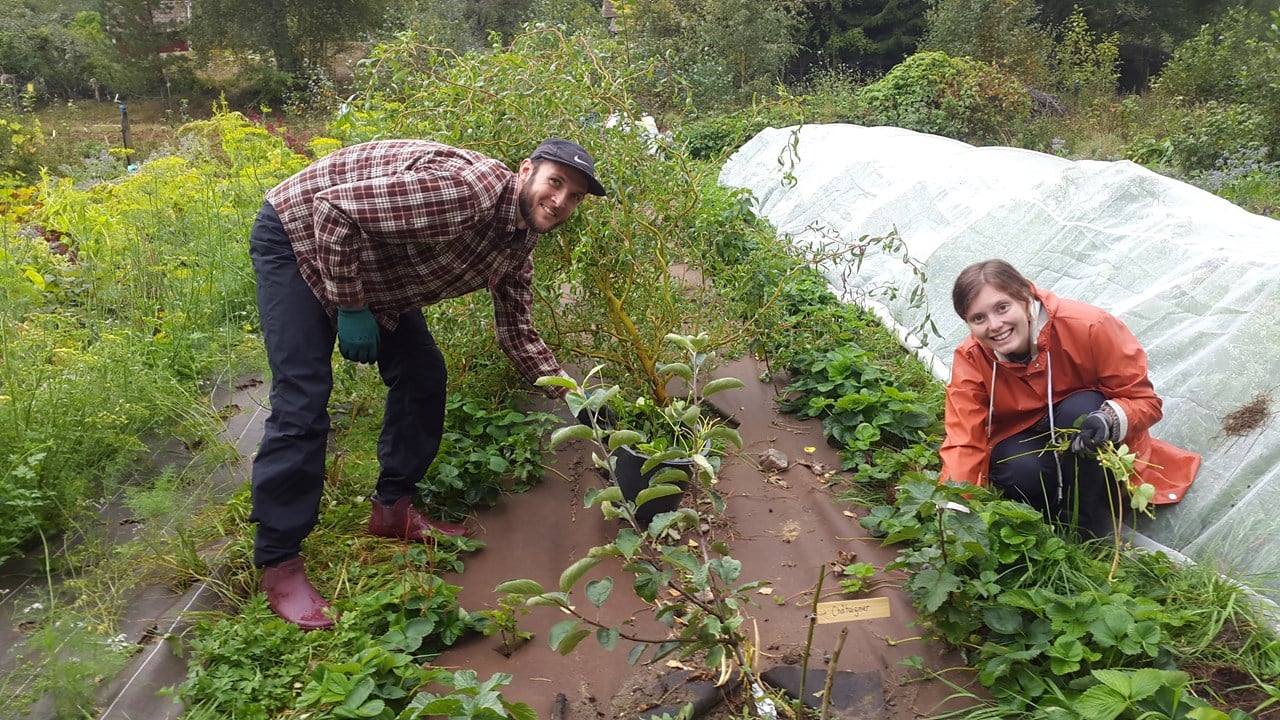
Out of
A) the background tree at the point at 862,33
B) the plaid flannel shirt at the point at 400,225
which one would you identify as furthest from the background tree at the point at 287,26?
the plaid flannel shirt at the point at 400,225

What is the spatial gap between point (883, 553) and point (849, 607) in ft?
2.14

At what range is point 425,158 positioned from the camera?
8.15ft

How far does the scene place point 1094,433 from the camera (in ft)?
Answer: 8.39

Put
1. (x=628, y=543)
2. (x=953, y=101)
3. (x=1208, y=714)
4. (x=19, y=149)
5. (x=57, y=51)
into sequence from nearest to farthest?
(x=1208, y=714)
(x=628, y=543)
(x=19, y=149)
(x=953, y=101)
(x=57, y=51)

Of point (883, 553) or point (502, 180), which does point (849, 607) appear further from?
point (502, 180)

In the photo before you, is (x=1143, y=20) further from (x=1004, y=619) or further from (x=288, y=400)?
(x=288, y=400)

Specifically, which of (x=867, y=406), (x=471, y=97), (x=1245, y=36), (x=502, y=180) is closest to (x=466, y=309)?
(x=471, y=97)

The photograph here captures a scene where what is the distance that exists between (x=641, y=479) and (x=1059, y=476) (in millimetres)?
1455

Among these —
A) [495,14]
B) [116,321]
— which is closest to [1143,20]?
[495,14]

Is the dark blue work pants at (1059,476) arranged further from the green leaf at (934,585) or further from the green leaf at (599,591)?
the green leaf at (599,591)

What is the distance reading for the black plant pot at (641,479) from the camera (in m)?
3.12

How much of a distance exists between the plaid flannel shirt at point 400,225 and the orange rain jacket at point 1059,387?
5.18 feet

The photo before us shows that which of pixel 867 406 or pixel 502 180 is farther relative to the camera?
pixel 867 406

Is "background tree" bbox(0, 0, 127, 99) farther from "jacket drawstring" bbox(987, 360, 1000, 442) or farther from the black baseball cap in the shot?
"jacket drawstring" bbox(987, 360, 1000, 442)
